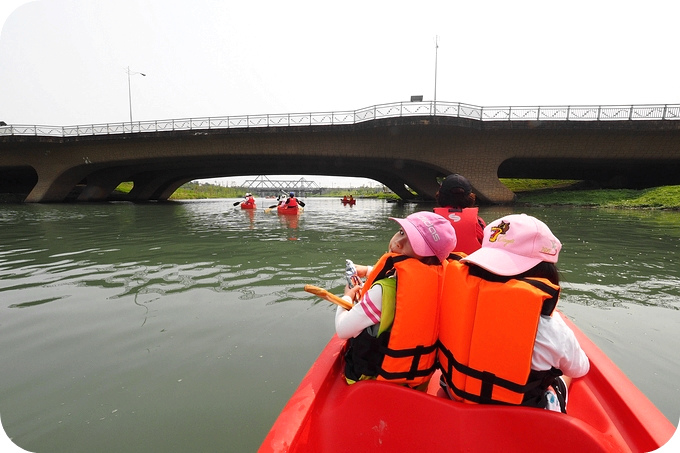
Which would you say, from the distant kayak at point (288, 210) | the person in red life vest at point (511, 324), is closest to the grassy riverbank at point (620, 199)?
the distant kayak at point (288, 210)

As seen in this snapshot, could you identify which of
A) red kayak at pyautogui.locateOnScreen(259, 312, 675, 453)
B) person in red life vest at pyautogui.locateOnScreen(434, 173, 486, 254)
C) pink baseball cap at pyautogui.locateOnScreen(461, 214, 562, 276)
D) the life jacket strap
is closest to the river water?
red kayak at pyautogui.locateOnScreen(259, 312, 675, 453)

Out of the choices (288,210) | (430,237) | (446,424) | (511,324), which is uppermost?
(430,237)

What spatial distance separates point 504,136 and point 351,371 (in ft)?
86.2

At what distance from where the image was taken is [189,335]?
3494 millimetres

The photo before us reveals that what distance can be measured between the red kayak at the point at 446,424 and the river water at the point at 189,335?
0.59 m

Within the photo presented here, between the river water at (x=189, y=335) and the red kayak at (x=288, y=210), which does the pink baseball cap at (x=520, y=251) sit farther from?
the red kayak at (x=288, y=210)

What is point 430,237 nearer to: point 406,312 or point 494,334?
point 406,312

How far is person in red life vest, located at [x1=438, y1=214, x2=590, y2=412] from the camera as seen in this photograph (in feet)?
4.91

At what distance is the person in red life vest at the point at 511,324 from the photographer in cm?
150

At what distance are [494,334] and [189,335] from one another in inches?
123

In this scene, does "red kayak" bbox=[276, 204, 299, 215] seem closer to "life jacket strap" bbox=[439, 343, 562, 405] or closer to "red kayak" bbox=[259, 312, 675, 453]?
"red kayak" bbox=[259, 312, 675, 453]

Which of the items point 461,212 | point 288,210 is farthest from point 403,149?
point 461,212

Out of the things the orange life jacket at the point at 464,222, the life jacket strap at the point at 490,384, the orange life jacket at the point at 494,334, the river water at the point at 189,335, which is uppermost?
the orange life jacket at the point at 464,222

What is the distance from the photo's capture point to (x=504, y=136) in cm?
2411
